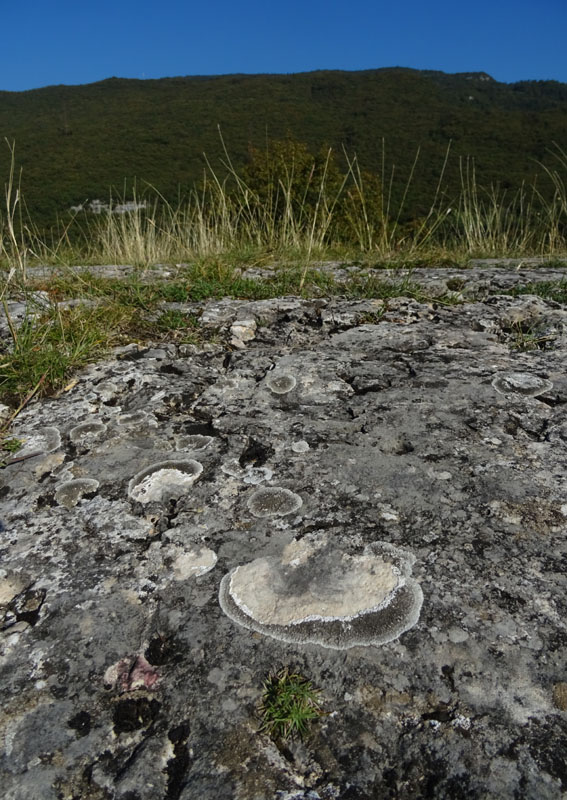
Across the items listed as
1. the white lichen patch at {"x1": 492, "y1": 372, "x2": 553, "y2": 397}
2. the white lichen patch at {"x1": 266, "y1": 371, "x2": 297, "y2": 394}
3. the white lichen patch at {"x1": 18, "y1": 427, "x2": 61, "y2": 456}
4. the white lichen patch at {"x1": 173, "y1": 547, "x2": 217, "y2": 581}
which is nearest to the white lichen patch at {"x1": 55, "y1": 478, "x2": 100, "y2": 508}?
the white lichen patch at {"x1": 18, "y1": 427, "x2": 61, "y2": 456}

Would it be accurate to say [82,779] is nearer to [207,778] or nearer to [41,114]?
[207,778]

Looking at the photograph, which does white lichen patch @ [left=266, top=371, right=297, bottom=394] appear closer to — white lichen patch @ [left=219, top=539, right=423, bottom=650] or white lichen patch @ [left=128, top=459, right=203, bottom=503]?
white lichen patch @ [left=128, top=459, right=203, bottom=503]

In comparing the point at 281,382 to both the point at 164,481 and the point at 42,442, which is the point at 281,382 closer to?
the point at 164,481

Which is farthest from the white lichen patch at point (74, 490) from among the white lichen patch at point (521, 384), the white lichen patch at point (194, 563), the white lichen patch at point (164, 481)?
the white lichen patch at point (521, 384)

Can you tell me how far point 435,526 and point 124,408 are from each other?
45.7 inches

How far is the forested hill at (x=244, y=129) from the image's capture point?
115ft

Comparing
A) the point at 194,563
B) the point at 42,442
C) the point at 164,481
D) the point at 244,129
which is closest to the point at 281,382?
the point at 164,481

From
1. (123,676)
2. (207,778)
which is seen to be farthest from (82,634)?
(207,778)

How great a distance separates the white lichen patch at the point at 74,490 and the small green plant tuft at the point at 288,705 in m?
0.77

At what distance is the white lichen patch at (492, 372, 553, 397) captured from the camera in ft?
6.14

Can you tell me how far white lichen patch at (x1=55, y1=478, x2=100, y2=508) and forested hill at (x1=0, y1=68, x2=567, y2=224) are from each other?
58.4 feet

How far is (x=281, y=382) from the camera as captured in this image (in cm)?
203

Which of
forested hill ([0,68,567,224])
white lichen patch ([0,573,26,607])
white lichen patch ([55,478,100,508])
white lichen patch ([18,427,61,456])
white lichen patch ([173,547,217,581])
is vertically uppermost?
forested hill ([0,68,567,224])

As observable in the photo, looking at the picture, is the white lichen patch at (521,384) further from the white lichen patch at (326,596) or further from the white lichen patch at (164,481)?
the white lichen patch at (164,481)
